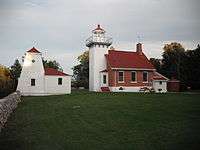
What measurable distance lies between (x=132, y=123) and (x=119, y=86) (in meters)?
26.8


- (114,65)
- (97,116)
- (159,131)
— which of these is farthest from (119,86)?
(159,131)

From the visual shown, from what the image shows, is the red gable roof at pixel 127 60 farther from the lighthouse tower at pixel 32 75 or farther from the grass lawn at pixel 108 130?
the grass lawn at pixel 108 130

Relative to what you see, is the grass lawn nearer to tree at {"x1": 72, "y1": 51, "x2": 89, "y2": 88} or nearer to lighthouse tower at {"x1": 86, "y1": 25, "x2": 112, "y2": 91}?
lighthouse tower at {"x1": 86, "y1": 25, "x2": 112, "y2": 91}

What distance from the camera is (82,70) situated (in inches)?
2579

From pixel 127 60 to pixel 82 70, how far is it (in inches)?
967

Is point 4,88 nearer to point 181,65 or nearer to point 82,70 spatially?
point 181,65

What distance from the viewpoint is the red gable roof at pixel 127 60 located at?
1596 inches

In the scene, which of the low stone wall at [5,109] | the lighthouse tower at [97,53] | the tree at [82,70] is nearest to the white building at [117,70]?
the lighthouse tower at [97,53]

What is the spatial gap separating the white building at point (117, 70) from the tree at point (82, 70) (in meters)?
20.8

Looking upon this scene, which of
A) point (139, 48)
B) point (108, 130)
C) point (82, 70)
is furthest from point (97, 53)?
point (108, 130)

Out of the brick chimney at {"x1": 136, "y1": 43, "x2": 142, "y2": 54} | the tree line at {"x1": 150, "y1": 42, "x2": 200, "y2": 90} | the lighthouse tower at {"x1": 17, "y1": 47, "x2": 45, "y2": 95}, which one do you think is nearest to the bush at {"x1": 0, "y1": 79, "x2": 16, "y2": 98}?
the lighthouse tower at {"x1": 17, "y1": 47, "x2": 45, "y2": 95}

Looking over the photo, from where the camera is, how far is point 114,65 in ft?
131

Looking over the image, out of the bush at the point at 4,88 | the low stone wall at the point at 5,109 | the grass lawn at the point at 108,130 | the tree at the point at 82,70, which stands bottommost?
the grass lawn at the point at 108,130

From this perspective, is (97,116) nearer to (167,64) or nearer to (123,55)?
(123,55)
